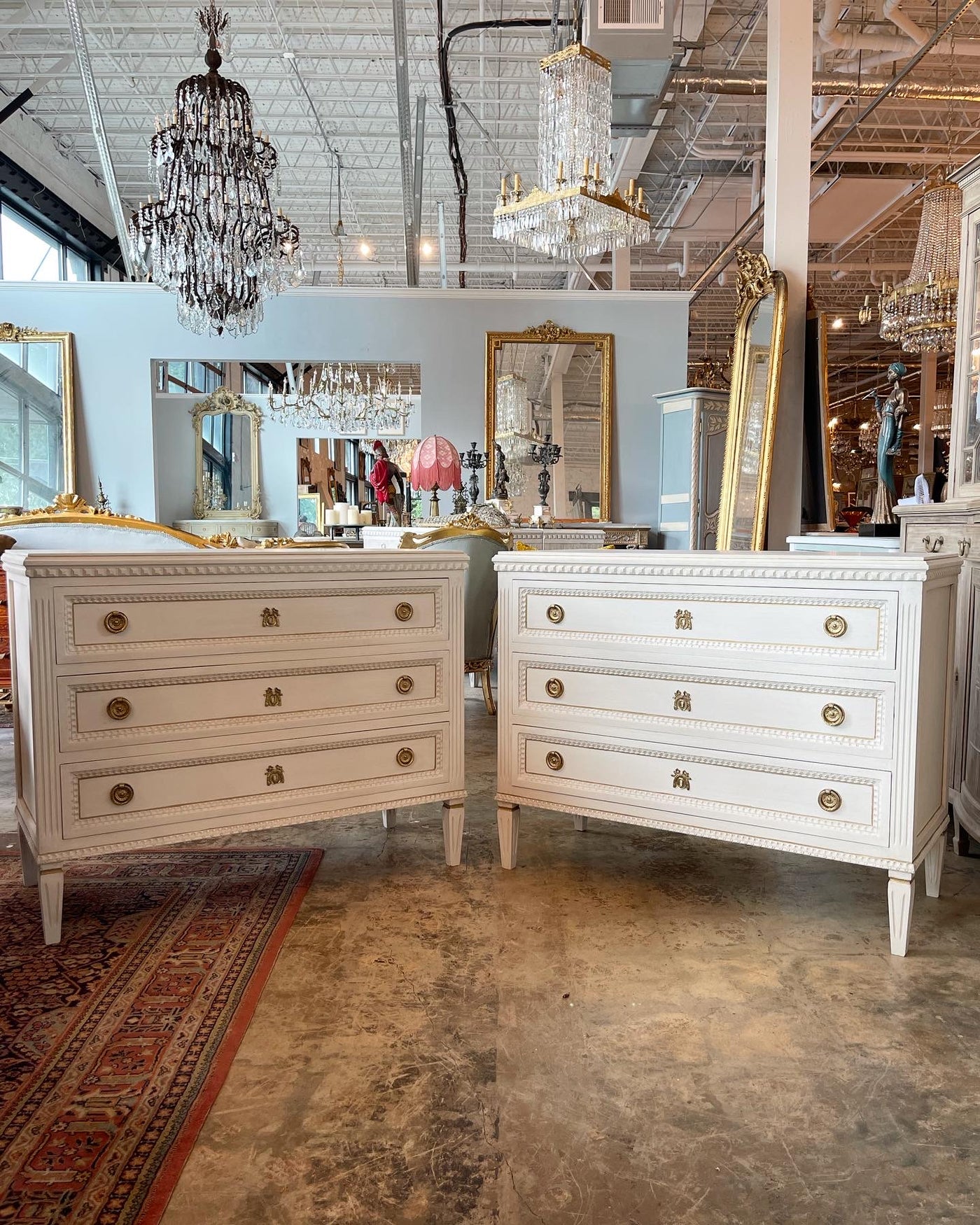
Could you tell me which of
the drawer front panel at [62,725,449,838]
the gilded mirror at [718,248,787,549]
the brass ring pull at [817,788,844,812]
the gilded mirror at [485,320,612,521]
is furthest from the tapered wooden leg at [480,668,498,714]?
the gilded mirror at [485,320,612,521]

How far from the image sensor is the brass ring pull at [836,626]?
93.7 inches

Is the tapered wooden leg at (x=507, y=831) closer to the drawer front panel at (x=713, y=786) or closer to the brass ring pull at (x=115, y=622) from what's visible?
the drawer front panel at (x=713, y=786)

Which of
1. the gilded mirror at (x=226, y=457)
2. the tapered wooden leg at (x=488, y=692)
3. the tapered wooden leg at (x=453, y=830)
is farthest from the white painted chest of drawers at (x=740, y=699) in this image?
the gilded mirror at (x=226, y=457)

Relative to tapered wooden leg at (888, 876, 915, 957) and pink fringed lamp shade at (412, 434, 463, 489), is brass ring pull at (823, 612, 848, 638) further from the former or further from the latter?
pink fringed lamp shade at (412, 434, 463, 489)

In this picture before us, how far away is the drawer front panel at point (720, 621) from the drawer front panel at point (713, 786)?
1.03ft

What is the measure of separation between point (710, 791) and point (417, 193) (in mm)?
8978

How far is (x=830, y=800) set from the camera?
2.42 metres

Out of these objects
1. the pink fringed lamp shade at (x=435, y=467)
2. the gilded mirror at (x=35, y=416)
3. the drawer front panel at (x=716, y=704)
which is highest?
the gilded mirror at (x=35, y=416)

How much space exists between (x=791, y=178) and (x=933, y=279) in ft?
9.13

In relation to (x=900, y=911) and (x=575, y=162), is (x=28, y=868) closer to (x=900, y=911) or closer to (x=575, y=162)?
(x=900, y=911)

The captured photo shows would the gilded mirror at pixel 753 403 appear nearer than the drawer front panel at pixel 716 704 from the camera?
No

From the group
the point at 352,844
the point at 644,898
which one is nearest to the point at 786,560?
the point at 644,898

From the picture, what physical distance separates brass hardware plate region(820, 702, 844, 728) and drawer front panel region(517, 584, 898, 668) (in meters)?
0.12

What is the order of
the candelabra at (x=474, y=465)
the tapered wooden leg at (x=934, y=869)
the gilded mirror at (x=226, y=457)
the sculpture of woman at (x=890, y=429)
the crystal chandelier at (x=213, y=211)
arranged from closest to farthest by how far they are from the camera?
the tapered wooden leg at (x=934, y=869), the sculpture of woman at (x=890, y=429), the crystal chandelier at (x=213, y=211), the candelabra at (x=474, y=465), the gilded mirror at (x=226, y=457)
